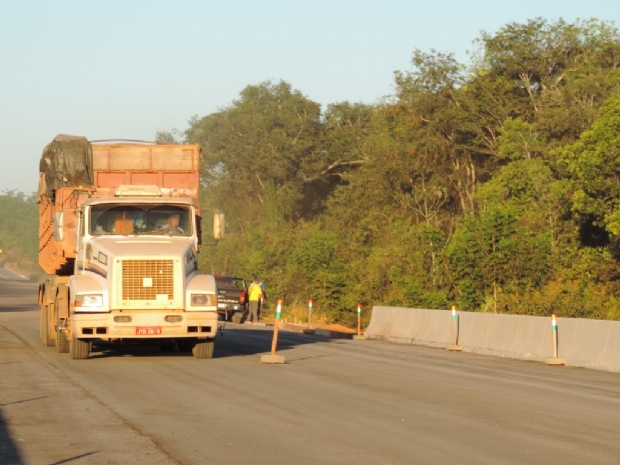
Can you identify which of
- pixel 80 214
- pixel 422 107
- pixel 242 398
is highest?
pixel 422 107

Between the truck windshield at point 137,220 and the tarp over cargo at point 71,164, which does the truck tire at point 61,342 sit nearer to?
the truck windshield at point 137,220

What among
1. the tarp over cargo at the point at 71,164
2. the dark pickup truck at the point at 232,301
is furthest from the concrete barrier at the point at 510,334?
the dark pickup truck at the point at 232,301

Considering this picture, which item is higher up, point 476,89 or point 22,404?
point 476,89

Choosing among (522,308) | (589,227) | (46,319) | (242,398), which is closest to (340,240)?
(589,227)

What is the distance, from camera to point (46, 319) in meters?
25.8

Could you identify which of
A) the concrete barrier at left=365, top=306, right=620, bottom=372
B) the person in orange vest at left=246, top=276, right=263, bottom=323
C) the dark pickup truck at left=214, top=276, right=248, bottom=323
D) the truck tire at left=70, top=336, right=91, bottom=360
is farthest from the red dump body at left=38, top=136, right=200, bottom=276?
the dark pickup truck at left=214, top=276, right=248, bottom=323

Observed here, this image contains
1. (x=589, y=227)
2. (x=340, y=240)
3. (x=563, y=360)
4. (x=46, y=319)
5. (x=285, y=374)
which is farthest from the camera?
(x=340, y=240)

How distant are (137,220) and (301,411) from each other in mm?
8720

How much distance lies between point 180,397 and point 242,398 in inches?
31.9

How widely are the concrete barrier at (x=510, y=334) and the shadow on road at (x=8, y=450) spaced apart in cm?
1242

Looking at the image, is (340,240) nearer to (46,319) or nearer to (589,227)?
(589,227)

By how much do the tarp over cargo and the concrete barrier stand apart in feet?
30.9

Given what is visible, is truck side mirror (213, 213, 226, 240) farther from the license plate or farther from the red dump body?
the license plate

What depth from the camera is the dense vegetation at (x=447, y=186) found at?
1593 inches
